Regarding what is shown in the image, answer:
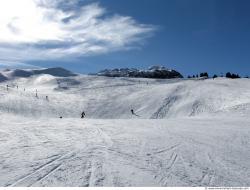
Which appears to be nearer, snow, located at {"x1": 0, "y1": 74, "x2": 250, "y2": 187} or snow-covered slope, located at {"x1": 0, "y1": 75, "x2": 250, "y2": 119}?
snow, located at {"x1": 0, "y1": 74, "x2": 250, "y2": 187}

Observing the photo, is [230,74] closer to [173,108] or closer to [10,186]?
[173,108]

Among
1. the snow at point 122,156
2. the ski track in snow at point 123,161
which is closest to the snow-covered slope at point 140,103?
the snow at point 122,156

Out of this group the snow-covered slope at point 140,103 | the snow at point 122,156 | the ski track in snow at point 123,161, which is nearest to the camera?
the ski track in snow at point 123,161

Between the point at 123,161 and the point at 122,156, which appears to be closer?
the point at 123,161

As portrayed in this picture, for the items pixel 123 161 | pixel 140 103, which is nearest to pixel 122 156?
pixel 123 161

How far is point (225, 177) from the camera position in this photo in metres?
12.2

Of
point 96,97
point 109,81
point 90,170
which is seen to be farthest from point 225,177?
point 109,81

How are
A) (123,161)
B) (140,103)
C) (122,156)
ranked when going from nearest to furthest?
(123,161), (122,156), (140,103)

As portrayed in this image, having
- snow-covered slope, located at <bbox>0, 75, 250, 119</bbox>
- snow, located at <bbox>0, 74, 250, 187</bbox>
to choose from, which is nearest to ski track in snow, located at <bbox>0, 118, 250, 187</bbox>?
snow, located at <bbox>0, 74, 250, 187</bbox>

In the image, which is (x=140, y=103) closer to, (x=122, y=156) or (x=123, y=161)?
(x=122, y=156)

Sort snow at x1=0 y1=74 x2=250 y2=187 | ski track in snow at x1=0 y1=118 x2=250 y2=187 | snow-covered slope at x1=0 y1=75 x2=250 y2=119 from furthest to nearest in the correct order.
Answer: snow-covered slope at x1=0 y1=75 x2=250 y2=119 < snow at x1=0 y1=74 x2=250 y2=187 < ski track in snow at x1=0 y1=118 x2=250 y2=187

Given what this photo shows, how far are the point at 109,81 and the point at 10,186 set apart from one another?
76682mm

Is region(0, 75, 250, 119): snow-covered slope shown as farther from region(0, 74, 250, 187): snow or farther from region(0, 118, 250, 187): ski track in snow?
region(0, 118, 250, 187): ski track in snow

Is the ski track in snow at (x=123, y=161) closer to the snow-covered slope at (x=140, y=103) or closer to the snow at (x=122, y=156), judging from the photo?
the snow at (x=122, y=156)
